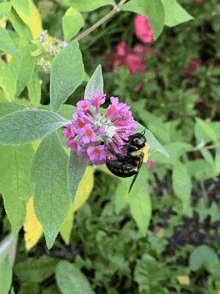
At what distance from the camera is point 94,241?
124cm

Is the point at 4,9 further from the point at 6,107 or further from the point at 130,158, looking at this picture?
the point at 130,158

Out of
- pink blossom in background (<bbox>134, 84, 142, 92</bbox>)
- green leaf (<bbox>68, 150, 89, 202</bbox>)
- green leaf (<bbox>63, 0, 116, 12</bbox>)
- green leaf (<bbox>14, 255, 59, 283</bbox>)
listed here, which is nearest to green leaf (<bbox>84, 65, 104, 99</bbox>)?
green leaf (<bbox>68, 150, 89, 202</bbox>)

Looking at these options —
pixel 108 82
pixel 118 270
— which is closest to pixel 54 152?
pixel 118 270

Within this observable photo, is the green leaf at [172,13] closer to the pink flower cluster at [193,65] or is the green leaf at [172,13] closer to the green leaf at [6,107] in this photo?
→ the green leaf at [6,107]

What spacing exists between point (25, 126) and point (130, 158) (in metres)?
0.22

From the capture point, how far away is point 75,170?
17.7 inches

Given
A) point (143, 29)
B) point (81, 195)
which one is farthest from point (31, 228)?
point (143, 29)

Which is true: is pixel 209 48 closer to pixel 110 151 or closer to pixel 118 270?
pixel 118 270

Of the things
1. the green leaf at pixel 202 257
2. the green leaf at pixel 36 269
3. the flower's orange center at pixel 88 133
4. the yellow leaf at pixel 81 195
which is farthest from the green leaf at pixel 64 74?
the green leaf at pixel 202 257

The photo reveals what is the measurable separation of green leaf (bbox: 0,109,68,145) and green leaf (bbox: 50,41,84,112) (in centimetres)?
6

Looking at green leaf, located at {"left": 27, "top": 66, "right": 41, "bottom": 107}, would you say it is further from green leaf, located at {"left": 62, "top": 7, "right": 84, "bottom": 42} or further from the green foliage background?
green leaf, located at {"left": 62, "top": 7, "right": 84, "bottom": 42}

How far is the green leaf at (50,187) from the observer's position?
459mm

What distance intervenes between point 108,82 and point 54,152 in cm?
107

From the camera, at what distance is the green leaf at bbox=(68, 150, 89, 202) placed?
0.43 meters
